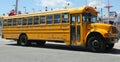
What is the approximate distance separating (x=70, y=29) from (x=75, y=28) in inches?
15.3

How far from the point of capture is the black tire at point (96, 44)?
1716cm

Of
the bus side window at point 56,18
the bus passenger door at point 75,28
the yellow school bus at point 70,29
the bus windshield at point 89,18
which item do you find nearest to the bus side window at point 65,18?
the yellow school bus at point 70,29

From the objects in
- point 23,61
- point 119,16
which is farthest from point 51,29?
point 119,16

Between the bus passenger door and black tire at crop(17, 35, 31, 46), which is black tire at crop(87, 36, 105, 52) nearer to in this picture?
the bus passenger door

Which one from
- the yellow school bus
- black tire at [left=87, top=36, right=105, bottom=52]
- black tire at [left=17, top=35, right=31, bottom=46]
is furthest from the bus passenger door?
black tire at [left=17, top=35, right=31, bottom=46]

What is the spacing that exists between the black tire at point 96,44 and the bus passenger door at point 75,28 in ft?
2.87

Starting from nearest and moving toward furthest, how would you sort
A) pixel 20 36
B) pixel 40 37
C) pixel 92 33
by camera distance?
1. pixel 92 33
2. pixel 40 37
3. pixel 20 36

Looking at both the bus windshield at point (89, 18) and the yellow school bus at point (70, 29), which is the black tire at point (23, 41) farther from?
the bus windshield at point (89, 18)

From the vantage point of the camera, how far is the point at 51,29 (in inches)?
793

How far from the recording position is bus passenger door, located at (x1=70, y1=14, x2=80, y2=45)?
18247 mm

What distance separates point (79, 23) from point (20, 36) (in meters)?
6.73

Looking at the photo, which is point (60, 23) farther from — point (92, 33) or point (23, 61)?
point (23, 61)

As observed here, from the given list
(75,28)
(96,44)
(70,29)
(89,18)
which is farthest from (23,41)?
(96,44)

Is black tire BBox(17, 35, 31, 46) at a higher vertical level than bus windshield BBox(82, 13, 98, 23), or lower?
lower
